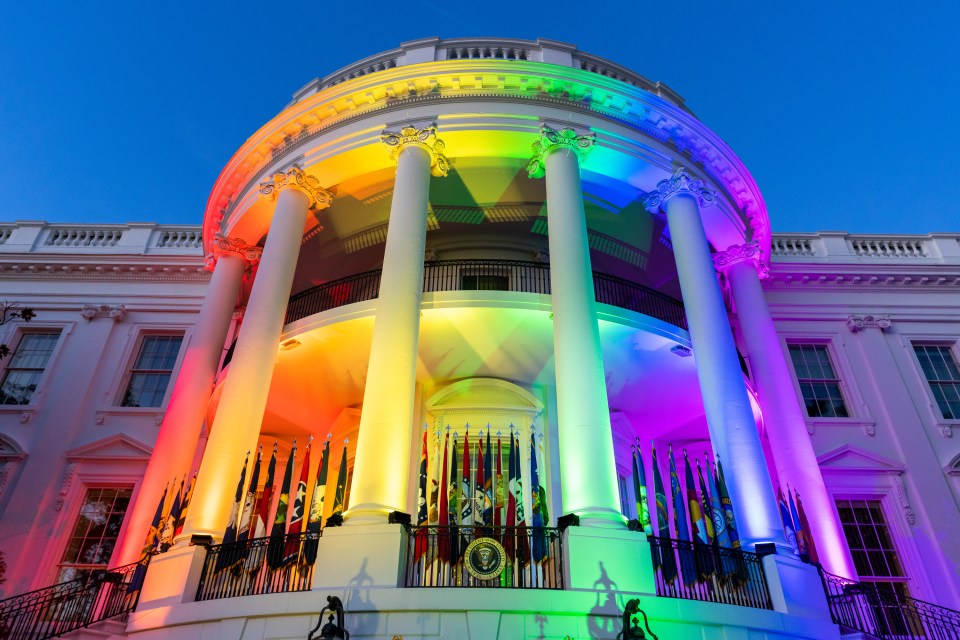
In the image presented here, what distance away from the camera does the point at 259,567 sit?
8.51 meters

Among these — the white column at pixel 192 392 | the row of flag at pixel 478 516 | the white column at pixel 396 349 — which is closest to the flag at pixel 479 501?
the row of flag at pixel 478 516

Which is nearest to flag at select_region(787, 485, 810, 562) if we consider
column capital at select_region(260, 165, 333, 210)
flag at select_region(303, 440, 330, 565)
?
flag at select_region(303, 440, 330, 565)

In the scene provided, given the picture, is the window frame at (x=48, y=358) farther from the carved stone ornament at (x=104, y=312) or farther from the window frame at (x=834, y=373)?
the window frame at (x=834, y=373)

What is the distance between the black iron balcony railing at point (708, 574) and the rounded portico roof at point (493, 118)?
7532 millimetres

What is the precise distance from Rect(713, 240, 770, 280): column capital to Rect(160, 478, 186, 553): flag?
11320 mm

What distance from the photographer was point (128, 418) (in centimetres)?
1559

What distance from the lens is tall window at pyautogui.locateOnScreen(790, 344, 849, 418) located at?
16.0m

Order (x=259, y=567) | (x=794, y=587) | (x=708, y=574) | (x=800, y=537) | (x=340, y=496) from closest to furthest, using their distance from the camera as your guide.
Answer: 1. (x=708, y=574)
2. (x=259, y=567)
3. (x=794, y=587)
4. (x=340, y=496)
5. (x=800, y=537)

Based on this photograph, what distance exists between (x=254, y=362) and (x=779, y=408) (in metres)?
9.67

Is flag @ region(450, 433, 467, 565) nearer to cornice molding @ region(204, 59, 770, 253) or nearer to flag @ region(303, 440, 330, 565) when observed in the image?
flag @ region(303, 440, 330, 565)

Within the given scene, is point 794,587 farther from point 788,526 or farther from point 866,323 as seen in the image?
point 866,323

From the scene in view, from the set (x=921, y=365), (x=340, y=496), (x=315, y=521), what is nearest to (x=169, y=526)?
(x=315, y=521)

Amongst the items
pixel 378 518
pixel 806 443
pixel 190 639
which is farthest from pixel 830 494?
pixel 190 639

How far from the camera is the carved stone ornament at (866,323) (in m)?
17.2
